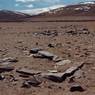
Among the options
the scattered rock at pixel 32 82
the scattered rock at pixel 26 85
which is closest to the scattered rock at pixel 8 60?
the scattered rock at pixel 32 82

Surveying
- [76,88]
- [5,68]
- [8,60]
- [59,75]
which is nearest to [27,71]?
[5,68]

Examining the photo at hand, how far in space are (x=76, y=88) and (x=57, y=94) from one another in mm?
565

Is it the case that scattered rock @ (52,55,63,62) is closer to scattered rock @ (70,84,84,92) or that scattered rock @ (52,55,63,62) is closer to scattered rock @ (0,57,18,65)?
scattered rock @ (0,57,18,65)

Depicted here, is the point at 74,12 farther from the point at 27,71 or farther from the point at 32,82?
the point at 32,82

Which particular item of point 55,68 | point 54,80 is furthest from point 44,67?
point 54,80

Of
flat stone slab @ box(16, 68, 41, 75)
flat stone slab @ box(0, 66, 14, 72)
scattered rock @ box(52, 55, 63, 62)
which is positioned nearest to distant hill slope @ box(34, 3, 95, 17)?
scattered rock @ box(52, 55, 63, 62)

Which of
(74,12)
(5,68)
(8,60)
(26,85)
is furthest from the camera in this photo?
(74,12)

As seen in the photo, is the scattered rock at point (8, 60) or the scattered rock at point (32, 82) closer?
the scattered rock at point (32, 82)

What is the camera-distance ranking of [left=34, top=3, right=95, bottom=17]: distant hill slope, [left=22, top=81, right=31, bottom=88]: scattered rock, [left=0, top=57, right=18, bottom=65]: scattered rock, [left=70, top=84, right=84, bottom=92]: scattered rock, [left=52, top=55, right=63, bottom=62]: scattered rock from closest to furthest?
[left=70, top=84, right=84, bottom=92]: scattered rock < [left=22, top=81, right=31, bottom=88]: scattered rock < [left=0, top=57, right=18, bottom=65]: scattered rock < [left=52, top=55, right=63, bottom=62]: scattered rock < [left=34, top=3, right=95, bottom=17]: distant hill slope

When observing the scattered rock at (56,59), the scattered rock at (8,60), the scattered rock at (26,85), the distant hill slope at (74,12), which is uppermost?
the scattered rock at (26,85)

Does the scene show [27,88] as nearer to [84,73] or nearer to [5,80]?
[5,80]

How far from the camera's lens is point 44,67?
11.6m

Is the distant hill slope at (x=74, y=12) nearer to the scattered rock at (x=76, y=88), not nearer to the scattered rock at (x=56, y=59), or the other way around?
the scattered rock at (x=56, y=59)

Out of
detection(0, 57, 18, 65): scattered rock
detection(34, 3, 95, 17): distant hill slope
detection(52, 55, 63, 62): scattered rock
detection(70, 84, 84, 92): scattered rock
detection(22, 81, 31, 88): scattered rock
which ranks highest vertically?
detection(22, 81, 31, 88): scattered rock
